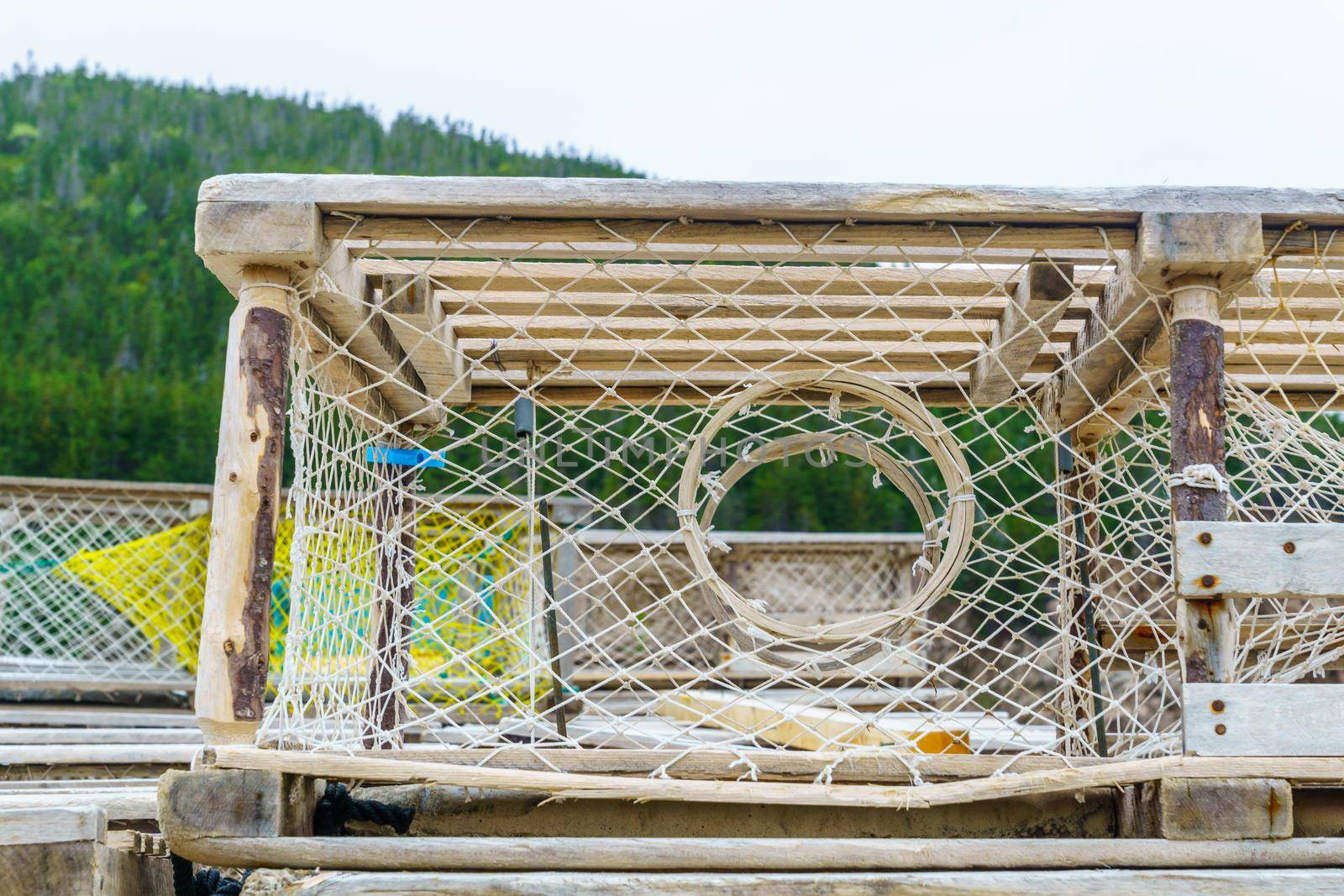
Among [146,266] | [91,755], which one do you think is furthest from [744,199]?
[146,266]

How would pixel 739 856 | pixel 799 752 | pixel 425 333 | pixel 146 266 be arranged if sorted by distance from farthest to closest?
pixel 146 266
pixel 425 333
pixel 799 752
pixel 739 856

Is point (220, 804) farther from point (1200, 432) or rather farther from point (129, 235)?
point (129, 235)

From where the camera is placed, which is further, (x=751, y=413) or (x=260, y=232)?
(x=751, y=413)

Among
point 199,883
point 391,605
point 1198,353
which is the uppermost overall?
point 1198,353

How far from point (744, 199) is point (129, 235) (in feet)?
78.7

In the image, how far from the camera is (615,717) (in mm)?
2346

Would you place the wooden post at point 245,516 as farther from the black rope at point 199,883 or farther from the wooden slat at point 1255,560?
the wooden slat at point 1255,560

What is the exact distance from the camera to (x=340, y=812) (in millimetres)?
2184

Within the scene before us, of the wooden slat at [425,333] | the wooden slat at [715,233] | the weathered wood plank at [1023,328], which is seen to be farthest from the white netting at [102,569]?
the weathered wood plank at [1023,328]

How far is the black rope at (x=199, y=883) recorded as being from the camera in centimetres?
225

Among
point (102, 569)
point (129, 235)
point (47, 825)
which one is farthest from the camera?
point (129, 235)

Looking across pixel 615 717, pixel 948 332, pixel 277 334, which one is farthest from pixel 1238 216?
pixel 277 334

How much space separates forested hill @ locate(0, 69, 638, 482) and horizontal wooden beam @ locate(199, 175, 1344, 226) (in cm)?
1043

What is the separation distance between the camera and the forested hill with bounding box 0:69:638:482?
522 inches
